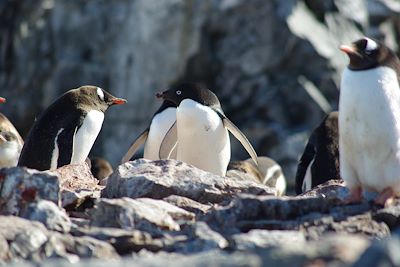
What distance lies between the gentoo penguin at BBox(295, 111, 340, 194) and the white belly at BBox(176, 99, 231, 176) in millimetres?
979

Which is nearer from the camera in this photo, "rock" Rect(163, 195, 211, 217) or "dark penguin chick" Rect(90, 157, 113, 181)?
"rock" Rect(163, 195, 211, 217)

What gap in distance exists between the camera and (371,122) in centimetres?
732

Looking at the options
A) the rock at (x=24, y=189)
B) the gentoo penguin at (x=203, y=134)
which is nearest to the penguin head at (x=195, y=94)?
the gentoo penguin at (x=203, y=134)

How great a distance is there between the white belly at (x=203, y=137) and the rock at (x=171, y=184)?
3.02m

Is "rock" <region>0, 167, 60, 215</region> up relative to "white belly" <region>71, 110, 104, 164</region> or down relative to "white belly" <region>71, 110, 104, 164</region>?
up

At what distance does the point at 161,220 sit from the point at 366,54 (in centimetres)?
179

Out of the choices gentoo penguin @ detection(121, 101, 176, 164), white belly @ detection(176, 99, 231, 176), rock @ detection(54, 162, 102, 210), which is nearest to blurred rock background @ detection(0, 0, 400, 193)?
gentoo penguin @ detection(121, 101, 176, 164)

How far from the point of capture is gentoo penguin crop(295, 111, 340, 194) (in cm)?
1163

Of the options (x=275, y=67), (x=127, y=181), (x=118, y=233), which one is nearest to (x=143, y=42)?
(x=275, y=67)

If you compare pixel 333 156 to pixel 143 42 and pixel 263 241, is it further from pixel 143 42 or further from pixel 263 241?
pixel 143 42

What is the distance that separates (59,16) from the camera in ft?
84.0

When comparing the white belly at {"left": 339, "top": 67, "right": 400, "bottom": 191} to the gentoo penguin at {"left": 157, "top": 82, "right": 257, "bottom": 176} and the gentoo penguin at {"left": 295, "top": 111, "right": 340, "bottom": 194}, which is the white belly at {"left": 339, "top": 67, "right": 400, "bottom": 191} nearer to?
the gentoo penguin at {"left": 157, "top": 82, "right": 257, "bottom": 176}

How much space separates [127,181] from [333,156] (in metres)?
4.08

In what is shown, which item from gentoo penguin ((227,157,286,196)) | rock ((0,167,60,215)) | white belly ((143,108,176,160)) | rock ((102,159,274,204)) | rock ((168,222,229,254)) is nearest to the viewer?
rock ((168,222,229,254))
